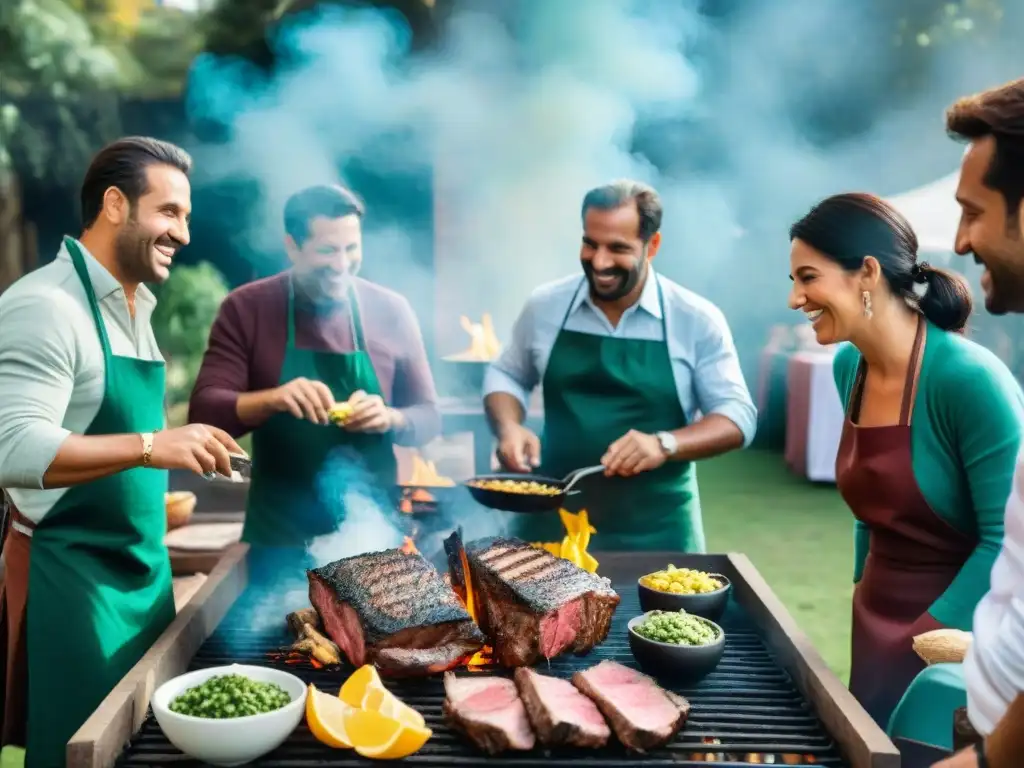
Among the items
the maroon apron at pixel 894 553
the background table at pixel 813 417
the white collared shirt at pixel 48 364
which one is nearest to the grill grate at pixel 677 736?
the maroon apron at pixel 894 553

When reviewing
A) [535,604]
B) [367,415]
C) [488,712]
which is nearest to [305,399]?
[367,415]

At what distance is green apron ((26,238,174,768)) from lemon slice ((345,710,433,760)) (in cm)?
108

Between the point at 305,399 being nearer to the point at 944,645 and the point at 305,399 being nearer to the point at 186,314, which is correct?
the point at 944,645

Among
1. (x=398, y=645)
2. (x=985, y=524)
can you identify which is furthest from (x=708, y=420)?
(x=398, y=645)

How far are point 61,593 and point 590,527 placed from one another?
2.19m

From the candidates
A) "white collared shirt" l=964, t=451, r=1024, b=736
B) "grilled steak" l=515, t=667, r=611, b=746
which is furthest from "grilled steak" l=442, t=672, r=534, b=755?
"white collared shirt" l=964, t=451, r=1024, b=736

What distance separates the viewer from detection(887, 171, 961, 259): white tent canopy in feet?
31.9

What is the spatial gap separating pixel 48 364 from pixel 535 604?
1654 mm

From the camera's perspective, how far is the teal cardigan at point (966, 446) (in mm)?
2617

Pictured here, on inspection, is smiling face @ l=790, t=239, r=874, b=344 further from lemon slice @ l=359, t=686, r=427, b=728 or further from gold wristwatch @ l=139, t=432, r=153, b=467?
gold wristwatch @ l=139, t=432, r=153, b=467

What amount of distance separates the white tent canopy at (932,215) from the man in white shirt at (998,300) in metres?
8.54

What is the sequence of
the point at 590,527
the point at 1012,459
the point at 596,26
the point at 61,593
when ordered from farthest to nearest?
the point at 596,26 → the point at 590,527 → the point at 61,593 → the point at 1012,459

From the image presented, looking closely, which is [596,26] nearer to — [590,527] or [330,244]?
[330,244]

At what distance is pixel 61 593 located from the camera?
9.19 ft
